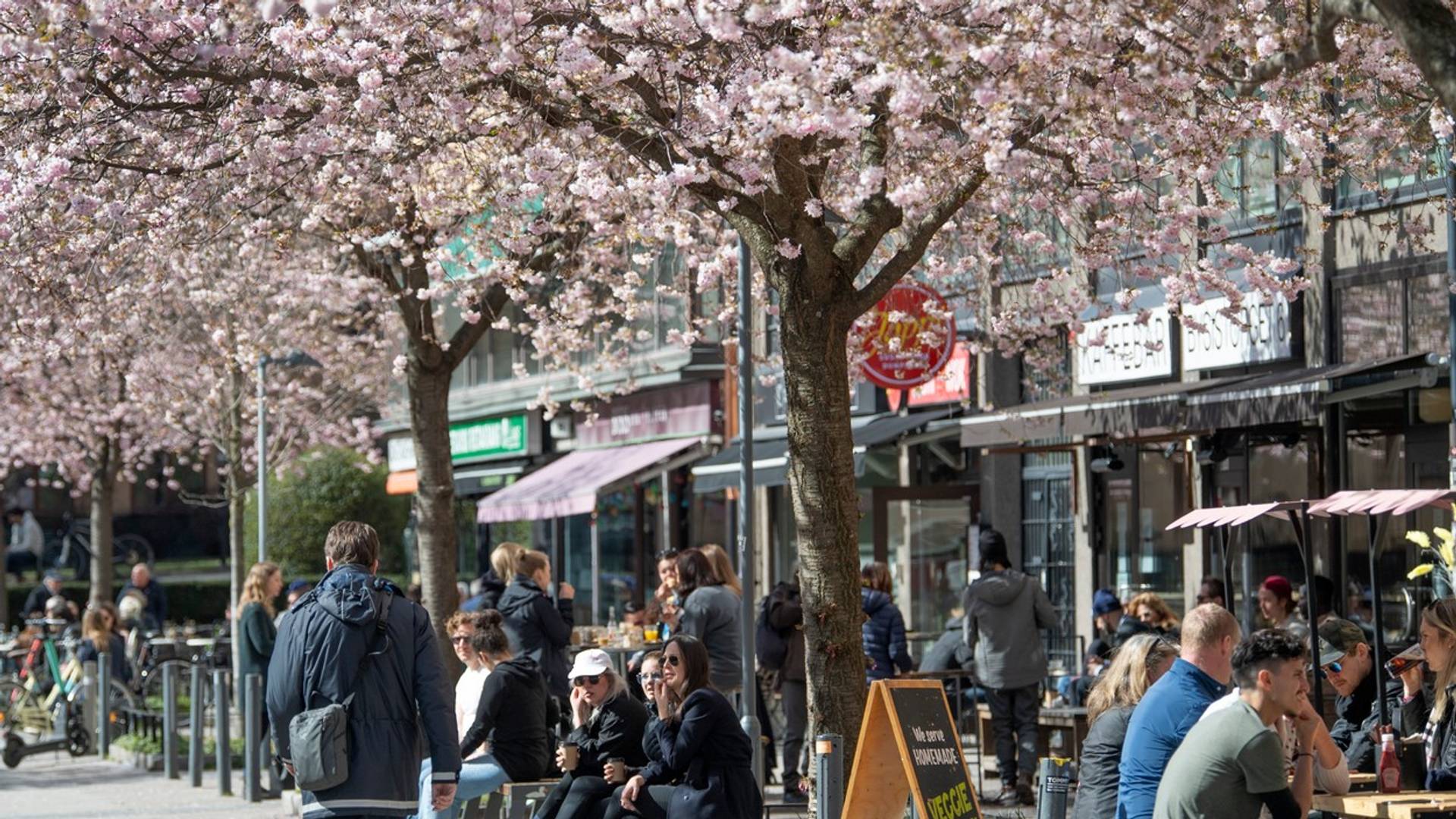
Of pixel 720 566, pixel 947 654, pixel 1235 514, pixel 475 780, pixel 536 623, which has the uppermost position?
pixel 1235 514

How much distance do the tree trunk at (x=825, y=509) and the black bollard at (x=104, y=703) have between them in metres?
12.0

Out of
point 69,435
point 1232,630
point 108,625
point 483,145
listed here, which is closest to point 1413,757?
point 1232,630

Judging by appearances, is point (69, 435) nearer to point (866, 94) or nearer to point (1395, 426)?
point (1395, 426)

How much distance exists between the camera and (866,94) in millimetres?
8766

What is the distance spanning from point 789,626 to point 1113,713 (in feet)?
20.4

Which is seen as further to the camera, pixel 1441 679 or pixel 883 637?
pixel 883 637

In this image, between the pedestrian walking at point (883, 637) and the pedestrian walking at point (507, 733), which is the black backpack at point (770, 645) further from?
the pedestrian walking at point (507, 733)

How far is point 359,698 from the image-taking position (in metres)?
8.23

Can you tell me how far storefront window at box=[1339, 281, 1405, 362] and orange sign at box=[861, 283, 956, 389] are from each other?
3.02m

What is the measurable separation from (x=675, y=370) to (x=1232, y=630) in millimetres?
19188

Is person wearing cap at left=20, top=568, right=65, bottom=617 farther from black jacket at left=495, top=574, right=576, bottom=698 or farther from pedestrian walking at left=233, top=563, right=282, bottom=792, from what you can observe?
black jacket at left=495, top=574, right=576, bottom=698

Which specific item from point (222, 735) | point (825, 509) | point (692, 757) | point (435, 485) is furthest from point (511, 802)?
point (222, 735)

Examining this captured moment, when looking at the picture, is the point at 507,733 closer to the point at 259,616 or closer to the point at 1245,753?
the point at 259,616

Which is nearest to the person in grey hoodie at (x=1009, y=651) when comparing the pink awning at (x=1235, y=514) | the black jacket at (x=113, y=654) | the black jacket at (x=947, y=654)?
the black jacket at (x=947, y=654)
